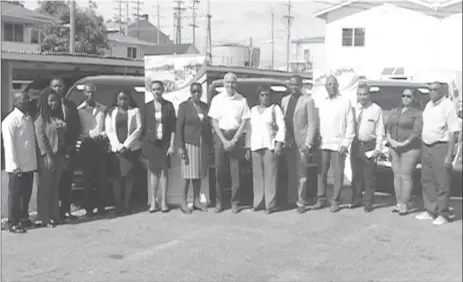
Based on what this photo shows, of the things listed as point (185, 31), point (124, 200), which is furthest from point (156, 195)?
point (185, 31)

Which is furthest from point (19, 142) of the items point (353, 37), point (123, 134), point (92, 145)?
point (353, 37)

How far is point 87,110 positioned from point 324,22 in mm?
4291

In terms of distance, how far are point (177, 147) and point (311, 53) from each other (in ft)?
12.4

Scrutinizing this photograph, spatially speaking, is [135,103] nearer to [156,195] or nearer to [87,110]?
[87,110]

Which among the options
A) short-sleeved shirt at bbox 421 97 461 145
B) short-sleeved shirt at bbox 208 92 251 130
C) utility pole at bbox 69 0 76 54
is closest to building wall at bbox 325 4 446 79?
short-sleeved shirt at bbox 421 97 461 145

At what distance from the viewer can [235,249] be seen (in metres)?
A: 4.42

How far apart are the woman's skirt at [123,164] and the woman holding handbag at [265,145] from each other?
1111mm

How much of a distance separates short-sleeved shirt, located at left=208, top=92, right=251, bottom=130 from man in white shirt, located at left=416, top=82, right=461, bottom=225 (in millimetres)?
1598

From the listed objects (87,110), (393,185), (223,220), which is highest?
(87,110)

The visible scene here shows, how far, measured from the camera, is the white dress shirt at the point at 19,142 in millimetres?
5082

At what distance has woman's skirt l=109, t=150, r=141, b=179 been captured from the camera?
5.78 m

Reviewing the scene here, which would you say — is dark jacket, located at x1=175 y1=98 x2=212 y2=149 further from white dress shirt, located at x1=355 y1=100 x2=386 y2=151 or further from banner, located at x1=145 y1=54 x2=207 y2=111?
white dress shirt, located at x1=355 y1=100 x2=386 y2=151

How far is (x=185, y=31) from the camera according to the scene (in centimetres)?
241

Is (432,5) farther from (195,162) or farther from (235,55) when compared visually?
(195,162)
